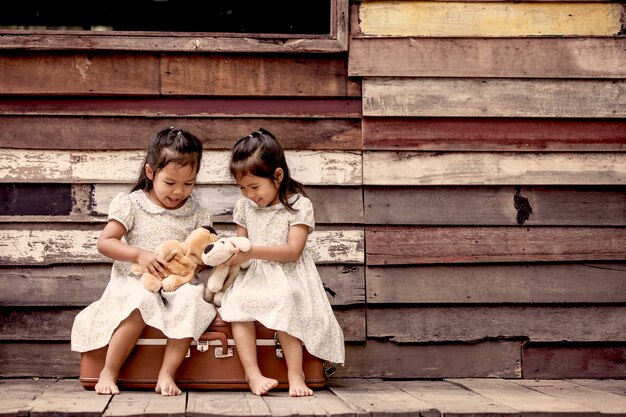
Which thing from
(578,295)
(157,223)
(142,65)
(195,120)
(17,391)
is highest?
(142,65)

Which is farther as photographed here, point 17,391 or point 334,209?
point 334,209

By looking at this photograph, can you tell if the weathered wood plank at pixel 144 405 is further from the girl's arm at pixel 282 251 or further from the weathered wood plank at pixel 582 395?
the weathered wood plank at pixel 582 395

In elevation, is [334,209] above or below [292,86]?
below

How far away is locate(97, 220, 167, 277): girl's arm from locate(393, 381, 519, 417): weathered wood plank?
1.10m

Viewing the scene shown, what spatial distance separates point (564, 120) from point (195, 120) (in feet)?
5.55

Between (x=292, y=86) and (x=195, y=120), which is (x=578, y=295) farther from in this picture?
(x=195, y=120)

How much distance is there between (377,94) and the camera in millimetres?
3902

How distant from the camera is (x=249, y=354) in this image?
3258mm

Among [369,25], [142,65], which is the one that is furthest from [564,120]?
[142,65]

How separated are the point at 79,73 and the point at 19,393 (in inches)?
56.3

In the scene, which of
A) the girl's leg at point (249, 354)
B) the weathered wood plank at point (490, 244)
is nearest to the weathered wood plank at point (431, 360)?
the weathered wood plank at point (490, 244)

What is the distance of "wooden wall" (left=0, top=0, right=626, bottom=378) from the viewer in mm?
3822

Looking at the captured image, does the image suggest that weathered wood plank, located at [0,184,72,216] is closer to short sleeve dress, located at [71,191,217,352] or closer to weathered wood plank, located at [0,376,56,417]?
short sleeve dress, located at [71,191,217,352]

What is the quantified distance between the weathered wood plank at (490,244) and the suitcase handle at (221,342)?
2.89 feet
